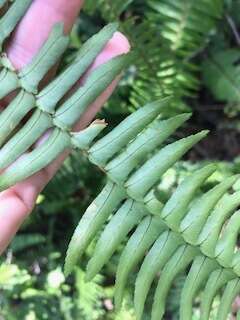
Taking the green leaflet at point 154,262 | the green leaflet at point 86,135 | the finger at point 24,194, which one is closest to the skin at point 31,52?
the finger at point 24,194

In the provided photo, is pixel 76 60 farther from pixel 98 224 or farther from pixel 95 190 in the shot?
pixel 95 190

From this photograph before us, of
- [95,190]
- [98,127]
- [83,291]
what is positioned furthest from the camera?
[95,190]

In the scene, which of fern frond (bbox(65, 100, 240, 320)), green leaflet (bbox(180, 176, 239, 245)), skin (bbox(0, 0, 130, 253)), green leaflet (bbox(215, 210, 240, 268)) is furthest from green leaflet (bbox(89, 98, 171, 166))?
green leaflet (bbox(215, 210, 240, 268))

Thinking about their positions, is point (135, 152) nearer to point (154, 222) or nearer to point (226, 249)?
point (154, 222)

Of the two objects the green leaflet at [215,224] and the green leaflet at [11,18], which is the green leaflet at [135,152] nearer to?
the green leaflet at [215,224]

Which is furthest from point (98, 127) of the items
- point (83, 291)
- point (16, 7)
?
point (83, 291)

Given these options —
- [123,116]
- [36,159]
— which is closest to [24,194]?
[36,159]
